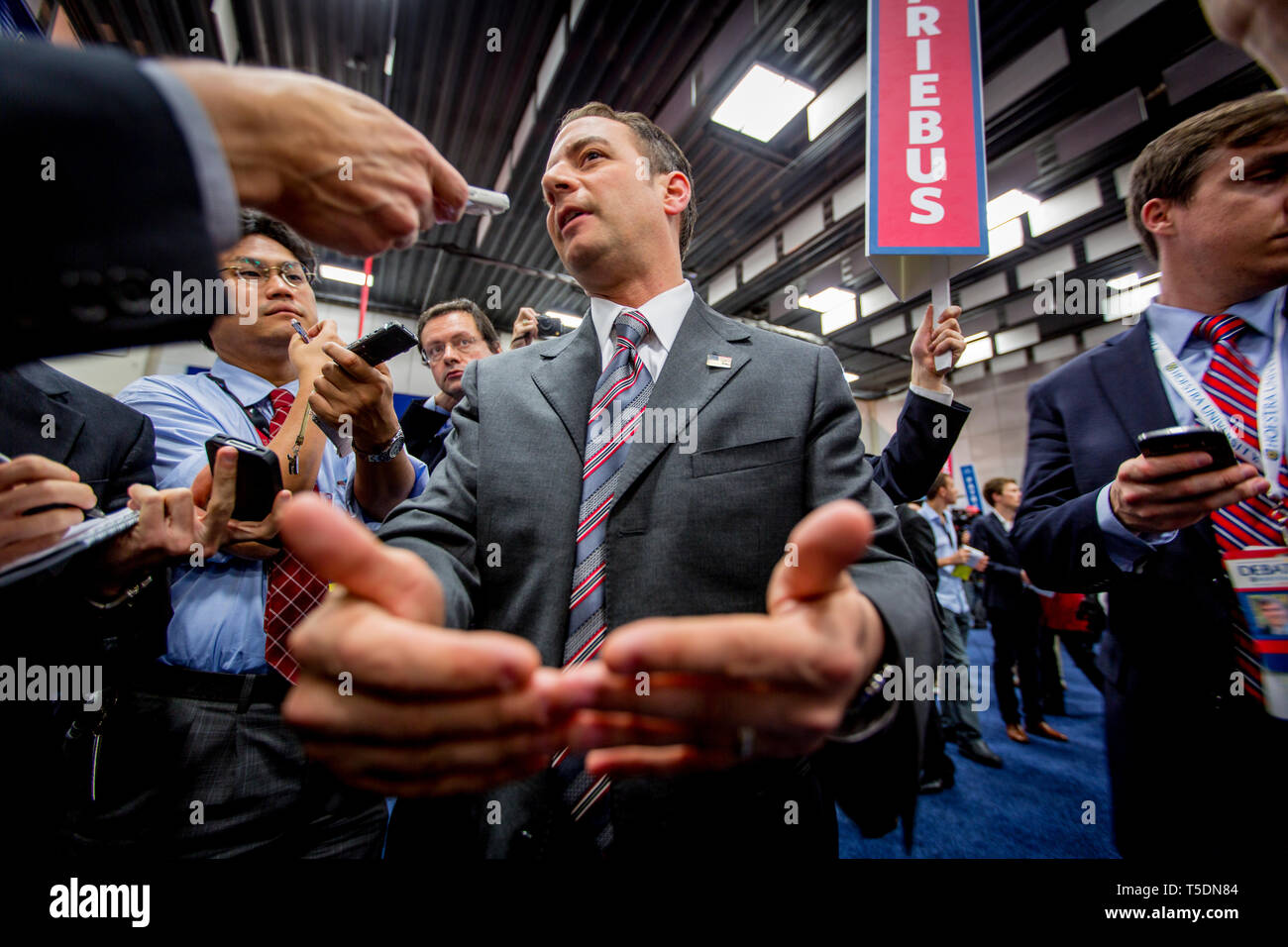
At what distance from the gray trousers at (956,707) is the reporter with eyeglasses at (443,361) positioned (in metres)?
3.93

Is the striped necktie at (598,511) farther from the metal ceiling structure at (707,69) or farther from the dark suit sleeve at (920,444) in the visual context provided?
the metal ceiling structure at (707,69)

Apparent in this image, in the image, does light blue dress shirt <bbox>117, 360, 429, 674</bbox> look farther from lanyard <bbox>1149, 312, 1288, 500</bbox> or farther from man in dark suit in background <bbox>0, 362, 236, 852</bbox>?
lanyard <bbox>1149, 312, 1288, 500</bbox>

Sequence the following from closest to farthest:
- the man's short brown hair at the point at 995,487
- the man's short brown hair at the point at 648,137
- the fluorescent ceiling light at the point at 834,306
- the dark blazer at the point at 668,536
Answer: the dark blazer at the point at 668,536, the man's short brown hair at the point at 648,137, the man's short brown hair at the point at 995,487, the fluorescent ceiling light at the point at 834,306

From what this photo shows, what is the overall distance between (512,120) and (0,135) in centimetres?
549

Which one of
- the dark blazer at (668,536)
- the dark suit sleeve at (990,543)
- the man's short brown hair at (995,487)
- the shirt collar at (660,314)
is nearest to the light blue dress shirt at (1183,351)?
the dark blazer at (668,536)

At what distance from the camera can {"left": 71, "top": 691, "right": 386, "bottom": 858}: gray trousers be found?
1.17 meters

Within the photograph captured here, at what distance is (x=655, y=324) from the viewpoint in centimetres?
126

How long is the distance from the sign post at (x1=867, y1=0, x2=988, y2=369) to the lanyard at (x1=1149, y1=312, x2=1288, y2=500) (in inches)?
23.7

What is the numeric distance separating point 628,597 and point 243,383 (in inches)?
57.8

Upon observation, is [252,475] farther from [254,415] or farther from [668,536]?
[668,536]

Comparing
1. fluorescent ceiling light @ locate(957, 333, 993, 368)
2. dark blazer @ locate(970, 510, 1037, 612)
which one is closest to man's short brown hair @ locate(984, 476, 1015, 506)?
dark blazer @ locate(970, 510, 1037, 612)

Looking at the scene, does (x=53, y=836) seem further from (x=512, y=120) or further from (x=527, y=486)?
(x=512, y=120)

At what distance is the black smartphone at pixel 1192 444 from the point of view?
1008 mm
